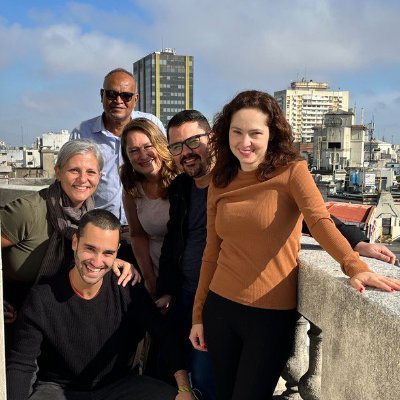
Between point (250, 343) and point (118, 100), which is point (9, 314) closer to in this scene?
point (250, 343)

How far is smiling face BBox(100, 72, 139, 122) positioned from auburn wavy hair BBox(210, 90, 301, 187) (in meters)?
2.20

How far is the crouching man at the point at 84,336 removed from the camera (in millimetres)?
3133

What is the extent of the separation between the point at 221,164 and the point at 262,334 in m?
0.96

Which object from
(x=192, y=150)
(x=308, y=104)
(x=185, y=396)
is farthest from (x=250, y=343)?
(x=308, y=104)

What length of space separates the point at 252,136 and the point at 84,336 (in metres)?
1.64

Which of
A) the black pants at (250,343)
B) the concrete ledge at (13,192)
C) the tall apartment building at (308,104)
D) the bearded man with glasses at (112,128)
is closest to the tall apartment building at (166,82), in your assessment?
the tall apartment building at (308,104)

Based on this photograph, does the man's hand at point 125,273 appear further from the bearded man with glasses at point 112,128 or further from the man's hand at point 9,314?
the bearded man with glasses at point 112,128

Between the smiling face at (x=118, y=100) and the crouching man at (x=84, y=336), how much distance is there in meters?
1.90

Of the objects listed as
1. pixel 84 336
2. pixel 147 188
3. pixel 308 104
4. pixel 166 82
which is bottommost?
pixel 84 336

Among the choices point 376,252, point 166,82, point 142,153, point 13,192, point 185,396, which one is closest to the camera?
point 376,252

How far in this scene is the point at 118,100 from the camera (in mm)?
4898

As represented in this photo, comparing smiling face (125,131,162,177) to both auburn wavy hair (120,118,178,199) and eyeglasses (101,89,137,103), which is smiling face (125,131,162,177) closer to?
auburn wavy hair (120,118,178,199)

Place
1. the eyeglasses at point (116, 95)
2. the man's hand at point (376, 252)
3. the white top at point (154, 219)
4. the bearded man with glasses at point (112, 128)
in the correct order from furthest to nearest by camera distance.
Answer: the eyeglasses at point (116, 95)
the bearded man with glasses at point (112, 128)
the white top at point (154, 219)
the man's hand at point (376, 252)

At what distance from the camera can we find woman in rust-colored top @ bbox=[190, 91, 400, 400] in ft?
8.49
